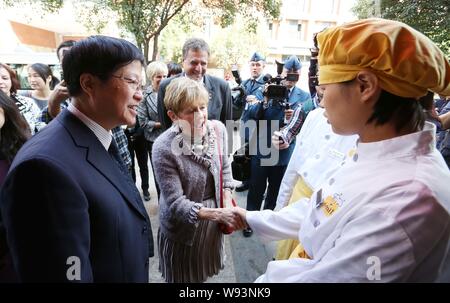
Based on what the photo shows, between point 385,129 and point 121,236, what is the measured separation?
3.60 feet

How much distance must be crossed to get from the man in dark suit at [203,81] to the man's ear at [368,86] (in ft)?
7.41

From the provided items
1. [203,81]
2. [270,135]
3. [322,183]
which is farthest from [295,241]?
[203,81]

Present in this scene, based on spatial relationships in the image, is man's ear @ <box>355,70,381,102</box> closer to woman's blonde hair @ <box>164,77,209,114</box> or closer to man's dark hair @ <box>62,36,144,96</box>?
man's dark hair @ <box>62,36,144,96</box>

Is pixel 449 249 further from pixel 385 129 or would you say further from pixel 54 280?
pixel 54 280

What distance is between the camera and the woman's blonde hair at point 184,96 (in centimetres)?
192

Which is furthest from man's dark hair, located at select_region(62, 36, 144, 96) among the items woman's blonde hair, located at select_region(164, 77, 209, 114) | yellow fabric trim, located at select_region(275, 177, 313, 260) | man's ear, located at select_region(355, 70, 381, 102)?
yellow fabric trim, located at select_region(275, 177, 313, 260)

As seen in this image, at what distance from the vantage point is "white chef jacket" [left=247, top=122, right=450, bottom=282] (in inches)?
32.7

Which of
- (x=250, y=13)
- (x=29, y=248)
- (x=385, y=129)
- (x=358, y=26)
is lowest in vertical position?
(x=29, y=248)

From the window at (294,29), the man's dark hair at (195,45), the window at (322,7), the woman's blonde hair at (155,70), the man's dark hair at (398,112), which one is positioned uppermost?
the window at (322,7)

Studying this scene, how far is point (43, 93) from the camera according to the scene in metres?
3.96

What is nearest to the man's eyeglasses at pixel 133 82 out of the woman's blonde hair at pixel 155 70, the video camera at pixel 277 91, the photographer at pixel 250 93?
the video camera at pixel 277 91

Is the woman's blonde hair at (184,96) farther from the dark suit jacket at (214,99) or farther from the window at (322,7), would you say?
the window at (322,7)
